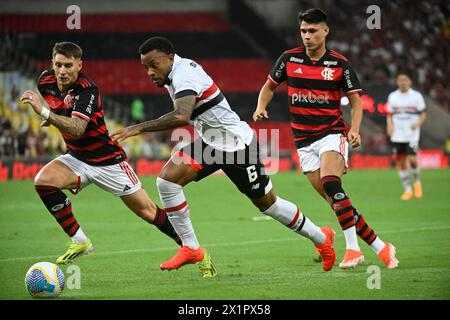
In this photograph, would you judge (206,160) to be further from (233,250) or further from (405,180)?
(405,180)

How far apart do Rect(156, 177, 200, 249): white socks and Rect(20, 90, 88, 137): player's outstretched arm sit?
3.07 feet

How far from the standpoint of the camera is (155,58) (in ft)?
28.5

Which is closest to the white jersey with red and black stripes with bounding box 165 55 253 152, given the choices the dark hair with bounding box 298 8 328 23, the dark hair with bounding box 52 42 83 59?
the dark hair with bounding box 52 42 83 59

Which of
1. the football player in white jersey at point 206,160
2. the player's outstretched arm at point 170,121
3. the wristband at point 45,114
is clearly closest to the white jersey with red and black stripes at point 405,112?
the football player in white jersey at point 206,160

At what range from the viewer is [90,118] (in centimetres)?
927

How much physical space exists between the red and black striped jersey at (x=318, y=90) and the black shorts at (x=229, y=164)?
40.0 inches

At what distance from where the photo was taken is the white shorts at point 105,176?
31.5 ft

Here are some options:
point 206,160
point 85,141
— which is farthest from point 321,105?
point 85,141

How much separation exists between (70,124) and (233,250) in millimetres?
3350

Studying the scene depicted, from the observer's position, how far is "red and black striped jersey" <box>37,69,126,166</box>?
9.36 m

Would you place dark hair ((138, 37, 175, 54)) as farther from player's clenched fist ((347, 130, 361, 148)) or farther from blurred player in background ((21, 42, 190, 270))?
player's clenched fist ((347, 130, 361, 148))

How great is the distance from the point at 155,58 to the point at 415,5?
103ft

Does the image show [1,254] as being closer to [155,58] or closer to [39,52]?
[155,58]

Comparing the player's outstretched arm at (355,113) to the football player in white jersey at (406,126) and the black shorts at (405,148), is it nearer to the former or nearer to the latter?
the football player in white jersey at (406,126)
